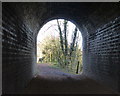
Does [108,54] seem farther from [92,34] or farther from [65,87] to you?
[92,34]

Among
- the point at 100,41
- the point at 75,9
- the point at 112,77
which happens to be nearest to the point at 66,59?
the point at 75,9

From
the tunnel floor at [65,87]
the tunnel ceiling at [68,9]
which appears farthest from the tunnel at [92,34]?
the tunnel floor at [65,87]

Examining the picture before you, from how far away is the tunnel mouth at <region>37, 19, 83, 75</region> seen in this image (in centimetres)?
2466

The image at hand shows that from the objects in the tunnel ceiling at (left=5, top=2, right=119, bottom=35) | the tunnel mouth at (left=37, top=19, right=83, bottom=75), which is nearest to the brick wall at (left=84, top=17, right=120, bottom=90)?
the tunnel ceiling at (left=5, top=2, right=119, bottom=35)

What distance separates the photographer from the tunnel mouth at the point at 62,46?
2466 centimetres

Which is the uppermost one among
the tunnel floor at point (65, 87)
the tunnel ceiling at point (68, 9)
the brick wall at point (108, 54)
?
the tunnel ceiling at point (68, 9)

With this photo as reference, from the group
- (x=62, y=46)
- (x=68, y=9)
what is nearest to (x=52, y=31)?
(x=62, y=46)

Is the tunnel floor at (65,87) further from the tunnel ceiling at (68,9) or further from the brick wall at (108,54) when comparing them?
the tunnel ceiling at (68,9)

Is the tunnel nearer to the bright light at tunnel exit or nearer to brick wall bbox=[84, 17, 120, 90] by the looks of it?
brick wall bbox=[84, 17, 120, 90]

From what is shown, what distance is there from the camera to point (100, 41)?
1017cm

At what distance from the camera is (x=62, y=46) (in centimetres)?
2500

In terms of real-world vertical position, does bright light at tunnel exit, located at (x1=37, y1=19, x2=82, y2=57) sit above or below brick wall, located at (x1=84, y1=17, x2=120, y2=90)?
above

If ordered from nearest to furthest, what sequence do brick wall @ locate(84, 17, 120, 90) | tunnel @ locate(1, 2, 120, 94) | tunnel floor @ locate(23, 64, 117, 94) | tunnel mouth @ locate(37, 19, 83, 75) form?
1. tunnel @ locate(1, 2, 120, 94)
2. brick wall @ locate(84, 17, 120, 90)
3. tunnel floor @ locate(23, 64, 117, 94)
4. tunnel mouth @ locate(37, 19, 83, 75)

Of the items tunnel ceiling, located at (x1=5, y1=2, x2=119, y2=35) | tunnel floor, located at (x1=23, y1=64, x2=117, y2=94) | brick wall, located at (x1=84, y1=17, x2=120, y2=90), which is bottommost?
tunnel floor, located at (x1=23, y1=64, x2=117, y2=94)
